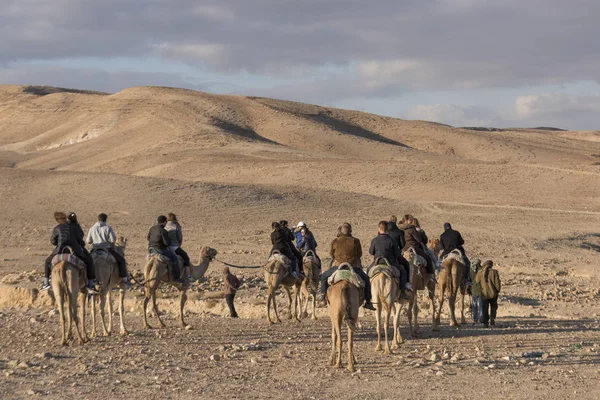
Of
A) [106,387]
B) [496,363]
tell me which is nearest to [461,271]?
[496,363]

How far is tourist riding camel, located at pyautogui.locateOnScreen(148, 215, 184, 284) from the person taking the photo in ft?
61.1

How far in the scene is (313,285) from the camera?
71.3 feet

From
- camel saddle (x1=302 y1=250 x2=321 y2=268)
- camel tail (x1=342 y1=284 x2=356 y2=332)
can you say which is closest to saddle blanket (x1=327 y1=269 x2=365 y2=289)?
camel tail (x1=342 y1=284 x2=356 y2=332)

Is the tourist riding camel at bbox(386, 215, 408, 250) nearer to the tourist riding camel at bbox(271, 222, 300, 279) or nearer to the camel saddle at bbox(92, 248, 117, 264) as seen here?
the tourist riding camel at bbox(271, 222, 300, 279)

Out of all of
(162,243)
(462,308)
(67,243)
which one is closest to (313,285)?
(462,308)

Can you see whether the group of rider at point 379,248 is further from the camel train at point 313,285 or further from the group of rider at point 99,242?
the group of rider at point 99,242

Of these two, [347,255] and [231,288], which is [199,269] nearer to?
[231,288]

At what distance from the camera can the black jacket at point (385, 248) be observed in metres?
16.1

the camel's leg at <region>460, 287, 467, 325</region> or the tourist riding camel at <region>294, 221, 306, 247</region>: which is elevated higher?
the tourist riding camel at <region>294, 221, 306, 247</region>

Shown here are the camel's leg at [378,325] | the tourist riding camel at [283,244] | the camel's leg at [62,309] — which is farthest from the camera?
the tourist riding camel at [283,244]

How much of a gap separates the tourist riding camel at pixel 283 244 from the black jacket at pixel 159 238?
95.7 inches

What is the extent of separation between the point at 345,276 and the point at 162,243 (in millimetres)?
5317

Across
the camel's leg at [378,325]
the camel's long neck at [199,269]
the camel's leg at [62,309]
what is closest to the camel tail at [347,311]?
the camel's leg at [378,325]

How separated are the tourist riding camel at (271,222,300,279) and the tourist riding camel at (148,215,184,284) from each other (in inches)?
88.7
